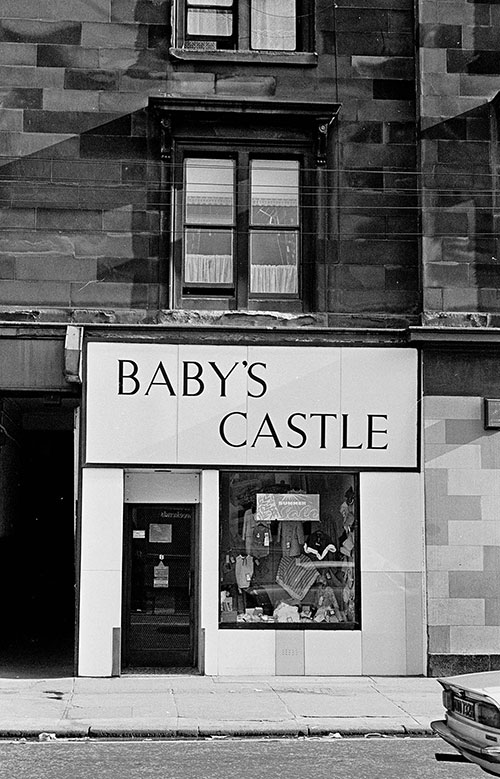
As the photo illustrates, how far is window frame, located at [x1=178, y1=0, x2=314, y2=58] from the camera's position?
53.4ft

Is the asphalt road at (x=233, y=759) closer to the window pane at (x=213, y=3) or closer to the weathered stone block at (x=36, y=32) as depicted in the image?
the weathered stone block at (x=36, y=32)

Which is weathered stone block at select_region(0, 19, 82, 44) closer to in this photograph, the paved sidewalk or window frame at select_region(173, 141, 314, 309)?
window frame at select_region(173, 141, 314, 309)

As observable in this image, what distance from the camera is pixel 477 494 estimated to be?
1556 centimetres

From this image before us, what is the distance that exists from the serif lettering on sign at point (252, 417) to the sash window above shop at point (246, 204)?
1076 mm

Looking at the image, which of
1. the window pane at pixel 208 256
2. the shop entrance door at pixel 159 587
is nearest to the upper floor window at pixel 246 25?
the window pane at pixel 208 256

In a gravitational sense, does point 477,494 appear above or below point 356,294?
below

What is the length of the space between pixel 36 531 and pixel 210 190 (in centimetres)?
1065

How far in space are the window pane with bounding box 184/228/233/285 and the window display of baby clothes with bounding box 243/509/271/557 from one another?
3535 millimetres

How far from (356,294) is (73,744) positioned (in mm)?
7883

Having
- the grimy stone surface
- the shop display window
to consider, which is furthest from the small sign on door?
the grimy stone surface

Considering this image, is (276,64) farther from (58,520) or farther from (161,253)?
(58,520)

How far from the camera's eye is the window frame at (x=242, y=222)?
16016 mm

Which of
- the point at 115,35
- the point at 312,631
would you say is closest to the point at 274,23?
the point at 115,35

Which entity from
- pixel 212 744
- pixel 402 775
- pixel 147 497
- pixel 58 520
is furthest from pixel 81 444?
pixel 58 520
